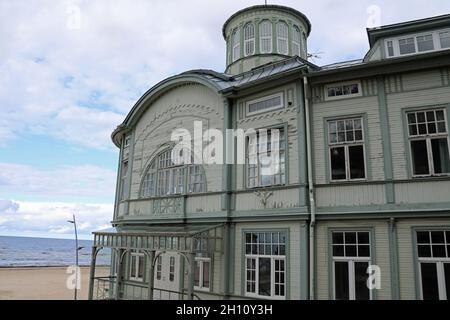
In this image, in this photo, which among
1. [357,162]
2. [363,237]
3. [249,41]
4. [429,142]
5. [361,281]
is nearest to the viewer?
[361,281]

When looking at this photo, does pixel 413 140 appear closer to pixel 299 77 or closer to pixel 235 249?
pixel 299 77

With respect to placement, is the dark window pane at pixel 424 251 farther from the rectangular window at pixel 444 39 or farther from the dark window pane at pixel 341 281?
the rectangular window at pixel 444 39

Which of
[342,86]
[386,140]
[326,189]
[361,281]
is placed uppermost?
[342,86]

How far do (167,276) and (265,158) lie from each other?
6357mm

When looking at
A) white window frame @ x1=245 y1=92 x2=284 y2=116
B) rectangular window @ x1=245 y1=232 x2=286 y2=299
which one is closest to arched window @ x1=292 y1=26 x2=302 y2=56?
white window frame @ x1=245 y1=92 x2=284 y2=116

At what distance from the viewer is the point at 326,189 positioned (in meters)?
11.1

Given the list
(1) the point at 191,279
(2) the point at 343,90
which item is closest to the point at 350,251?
(1) the point at 191,279

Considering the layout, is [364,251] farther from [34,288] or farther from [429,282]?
[34,288]

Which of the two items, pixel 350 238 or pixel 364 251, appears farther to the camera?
pixel 350 238

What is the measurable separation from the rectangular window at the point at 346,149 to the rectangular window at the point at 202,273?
547cm

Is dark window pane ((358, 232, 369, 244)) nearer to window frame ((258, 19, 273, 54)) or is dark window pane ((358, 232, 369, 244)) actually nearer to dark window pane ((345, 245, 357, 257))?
dark window pane ((345, 245, 357, 257))

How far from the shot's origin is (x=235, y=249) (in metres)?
12.4
